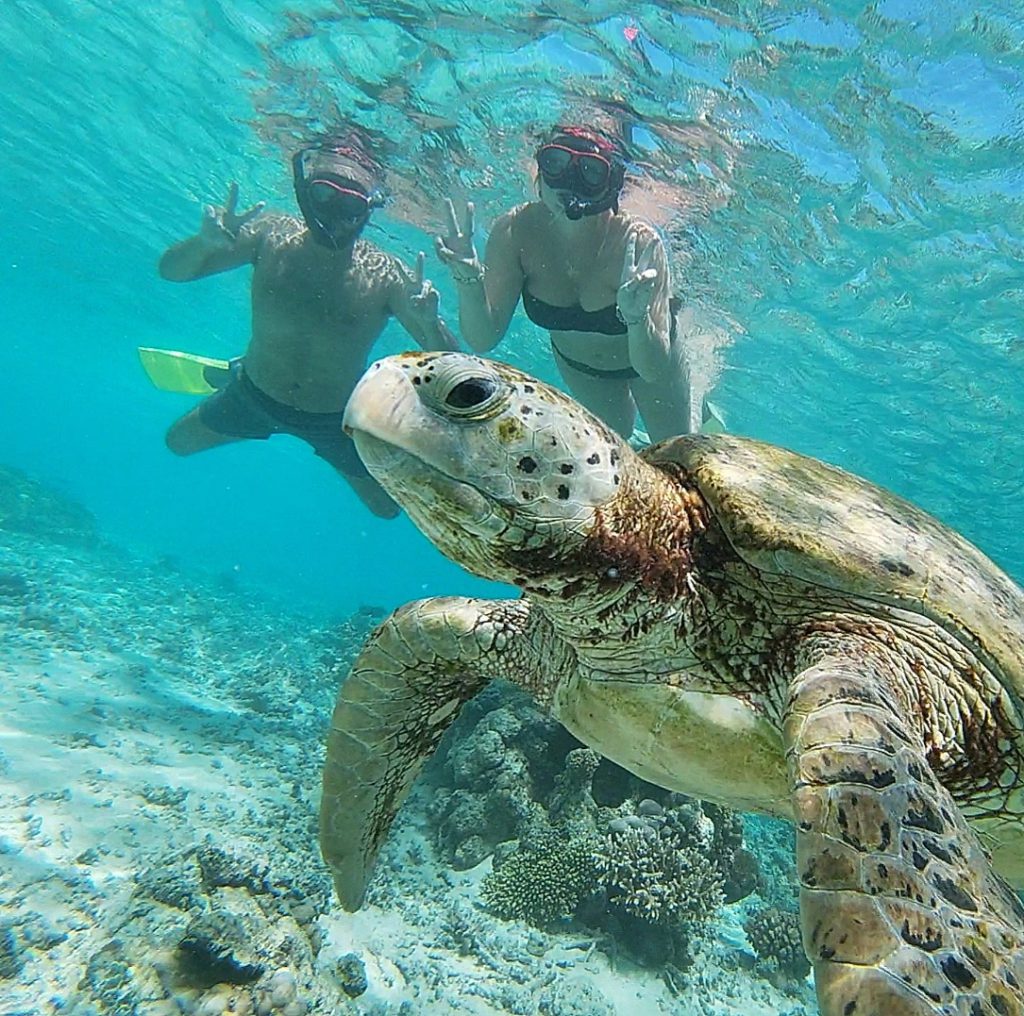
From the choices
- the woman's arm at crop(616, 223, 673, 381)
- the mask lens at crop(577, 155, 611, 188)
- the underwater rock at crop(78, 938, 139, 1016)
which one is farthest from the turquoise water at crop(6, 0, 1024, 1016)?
the woman's arm at crop(616, 223, 673, 381)

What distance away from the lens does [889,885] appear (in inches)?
58.6

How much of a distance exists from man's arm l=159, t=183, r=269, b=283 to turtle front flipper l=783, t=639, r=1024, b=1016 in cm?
765

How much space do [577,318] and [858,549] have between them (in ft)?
19.2

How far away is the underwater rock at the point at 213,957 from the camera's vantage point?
3.16m

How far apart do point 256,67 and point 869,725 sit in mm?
14076

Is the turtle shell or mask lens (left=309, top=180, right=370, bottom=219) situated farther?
mask lens (left=309, top=180, right=370, bottom=219)

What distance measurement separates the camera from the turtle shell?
2322 mm

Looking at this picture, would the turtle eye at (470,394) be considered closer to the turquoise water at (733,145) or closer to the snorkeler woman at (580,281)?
the snorkeler woman at (580,281)

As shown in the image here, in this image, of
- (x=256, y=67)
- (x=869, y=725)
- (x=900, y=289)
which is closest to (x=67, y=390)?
(x=256, y=67)

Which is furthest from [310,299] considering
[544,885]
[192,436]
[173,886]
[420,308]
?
[544,885]

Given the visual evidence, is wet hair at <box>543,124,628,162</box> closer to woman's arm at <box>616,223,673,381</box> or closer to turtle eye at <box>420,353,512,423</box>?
woman's arm at <box>616,223,673,381</box>

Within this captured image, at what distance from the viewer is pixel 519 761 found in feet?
20.3

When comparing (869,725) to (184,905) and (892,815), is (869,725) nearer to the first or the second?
(892,815)

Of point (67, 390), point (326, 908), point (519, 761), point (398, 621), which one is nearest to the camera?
point (398, 621)
